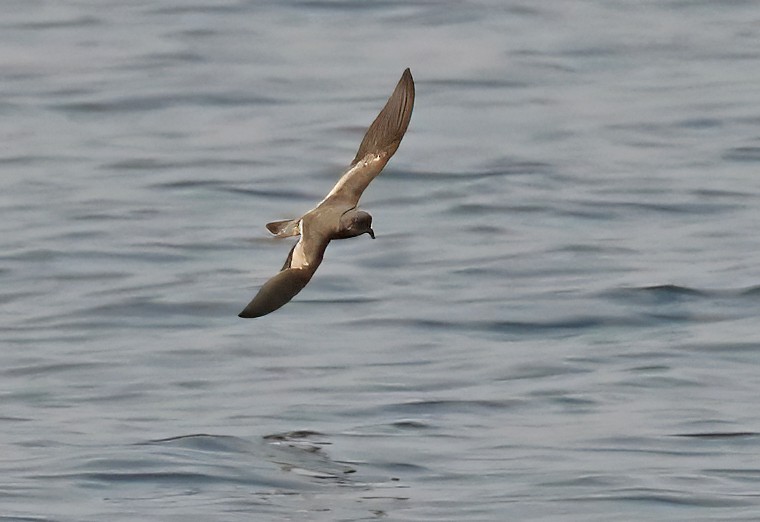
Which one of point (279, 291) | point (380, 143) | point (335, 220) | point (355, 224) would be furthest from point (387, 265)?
point (279, 291)

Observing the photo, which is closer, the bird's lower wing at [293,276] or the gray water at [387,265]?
the bird's lower wing at [293,276]

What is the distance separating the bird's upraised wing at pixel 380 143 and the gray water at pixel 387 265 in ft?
8.57

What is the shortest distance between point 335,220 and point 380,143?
77cm

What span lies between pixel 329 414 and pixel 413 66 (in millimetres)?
9104

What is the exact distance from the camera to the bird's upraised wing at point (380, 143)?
8.13 metres

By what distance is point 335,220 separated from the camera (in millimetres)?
7578

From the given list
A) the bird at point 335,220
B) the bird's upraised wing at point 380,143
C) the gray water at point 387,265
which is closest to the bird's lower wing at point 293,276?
the bird at point 335,220

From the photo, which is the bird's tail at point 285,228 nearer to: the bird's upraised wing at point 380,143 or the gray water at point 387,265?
the bird's upraised wing at point 380,143

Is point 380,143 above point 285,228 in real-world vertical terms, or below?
above

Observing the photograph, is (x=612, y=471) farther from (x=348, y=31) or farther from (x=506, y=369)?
(x=348, y=31)

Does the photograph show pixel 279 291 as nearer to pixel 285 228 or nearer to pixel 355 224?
pixel 355 224

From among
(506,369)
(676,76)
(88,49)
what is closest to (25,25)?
(88,49)

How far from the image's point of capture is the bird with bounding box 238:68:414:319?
7301 millimetres

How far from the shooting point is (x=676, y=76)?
20.5 meters
